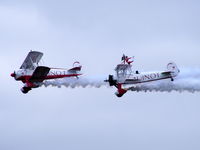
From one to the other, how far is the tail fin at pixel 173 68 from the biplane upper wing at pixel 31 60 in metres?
12.9

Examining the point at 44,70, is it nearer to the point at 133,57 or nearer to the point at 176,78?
the point at 133,57

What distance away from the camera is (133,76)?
162 feet

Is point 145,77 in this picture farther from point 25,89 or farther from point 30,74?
point 25,89

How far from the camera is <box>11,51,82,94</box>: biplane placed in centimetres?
4884

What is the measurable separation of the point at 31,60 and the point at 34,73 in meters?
2.40

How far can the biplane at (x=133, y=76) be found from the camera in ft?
160

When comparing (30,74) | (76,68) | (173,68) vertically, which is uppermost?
(76,68)

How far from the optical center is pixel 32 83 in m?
49.0

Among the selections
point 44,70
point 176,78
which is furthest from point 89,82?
point 176,78

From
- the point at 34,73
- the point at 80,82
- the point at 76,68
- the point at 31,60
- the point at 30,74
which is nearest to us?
the point at 34,73

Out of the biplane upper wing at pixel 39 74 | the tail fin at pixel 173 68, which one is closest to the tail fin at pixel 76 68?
the biplane upper wing at pixel 39 74

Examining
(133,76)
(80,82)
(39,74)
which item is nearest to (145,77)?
(133,76)

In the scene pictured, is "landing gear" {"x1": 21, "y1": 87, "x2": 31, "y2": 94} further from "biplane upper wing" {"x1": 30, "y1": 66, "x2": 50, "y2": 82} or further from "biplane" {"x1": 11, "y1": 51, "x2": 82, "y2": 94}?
"biplane upper wing" {"x1": 30, "y1": 66, "x2": 50, "y2": 82}

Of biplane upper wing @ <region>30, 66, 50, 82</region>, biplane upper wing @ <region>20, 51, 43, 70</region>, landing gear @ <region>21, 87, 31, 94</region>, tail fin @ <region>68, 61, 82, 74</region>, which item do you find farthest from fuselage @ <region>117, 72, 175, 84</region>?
landing gear @ <region>21, 87, 31, 94</region>
